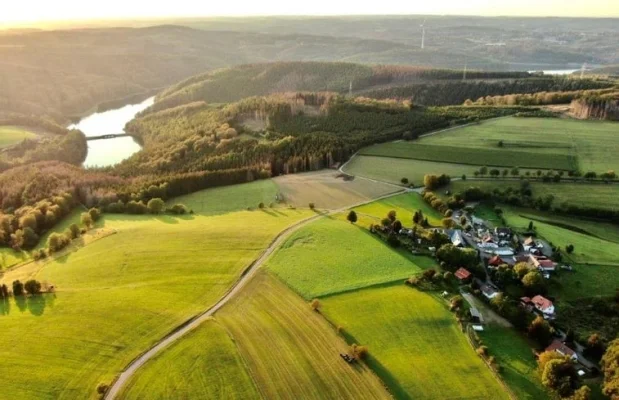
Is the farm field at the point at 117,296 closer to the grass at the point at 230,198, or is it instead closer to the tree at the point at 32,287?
the tree at the point at 32,287

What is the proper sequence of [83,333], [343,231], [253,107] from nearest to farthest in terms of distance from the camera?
1. [83,333]
2. [343,231]
3. [253,107]

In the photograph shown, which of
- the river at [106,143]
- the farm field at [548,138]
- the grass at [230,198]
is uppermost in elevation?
the farm field at [548,138]

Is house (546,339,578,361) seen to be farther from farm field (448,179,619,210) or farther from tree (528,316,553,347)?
farm field (448,179,619,210)

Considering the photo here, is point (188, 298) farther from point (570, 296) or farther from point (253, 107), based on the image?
point (253, 107)

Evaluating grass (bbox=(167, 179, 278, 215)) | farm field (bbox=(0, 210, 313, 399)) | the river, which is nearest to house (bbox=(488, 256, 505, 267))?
farm field (bbox=(0, 210, 313, 399))

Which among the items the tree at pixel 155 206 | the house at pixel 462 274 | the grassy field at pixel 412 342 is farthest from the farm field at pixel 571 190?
the tree at pixel 155 206

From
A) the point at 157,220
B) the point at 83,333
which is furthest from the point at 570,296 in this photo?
the point at 157,220
